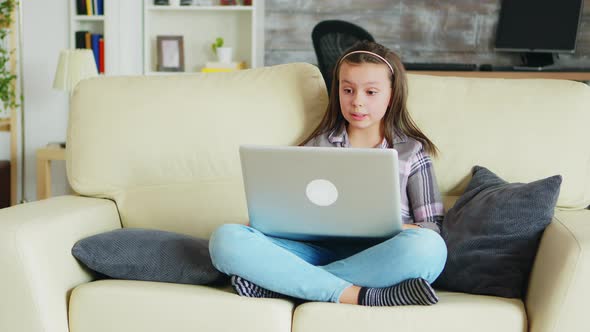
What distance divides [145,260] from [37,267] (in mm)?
252

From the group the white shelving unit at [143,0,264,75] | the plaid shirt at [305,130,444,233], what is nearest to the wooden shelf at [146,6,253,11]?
the white shelving unit at [143,0,264,75]

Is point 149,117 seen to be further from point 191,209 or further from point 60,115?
point 60,115

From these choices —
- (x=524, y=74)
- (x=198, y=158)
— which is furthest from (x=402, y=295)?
(x=524, y=74)

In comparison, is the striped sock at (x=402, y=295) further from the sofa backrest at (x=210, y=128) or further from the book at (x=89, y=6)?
the book at (x=89, y=6)

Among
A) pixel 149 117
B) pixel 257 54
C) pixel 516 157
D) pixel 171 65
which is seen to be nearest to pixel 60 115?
pixel 171 65

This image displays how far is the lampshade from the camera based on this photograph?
3.77 meters

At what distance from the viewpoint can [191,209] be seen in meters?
2.13

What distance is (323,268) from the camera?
172 cm

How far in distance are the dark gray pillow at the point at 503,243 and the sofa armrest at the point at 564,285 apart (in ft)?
0.27

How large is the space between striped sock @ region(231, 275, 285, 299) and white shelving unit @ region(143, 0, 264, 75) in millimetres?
3039

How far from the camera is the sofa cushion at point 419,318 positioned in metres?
1.55

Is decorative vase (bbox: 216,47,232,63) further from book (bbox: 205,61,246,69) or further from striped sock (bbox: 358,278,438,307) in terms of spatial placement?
striped sock (bbox: 358,278,438,307)

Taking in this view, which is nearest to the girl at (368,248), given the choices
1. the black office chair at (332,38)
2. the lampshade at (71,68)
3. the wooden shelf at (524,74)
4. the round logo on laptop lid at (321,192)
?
the round logo on laptop lid at (321,192)

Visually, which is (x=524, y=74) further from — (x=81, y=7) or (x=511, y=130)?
(x=81, y=7)
